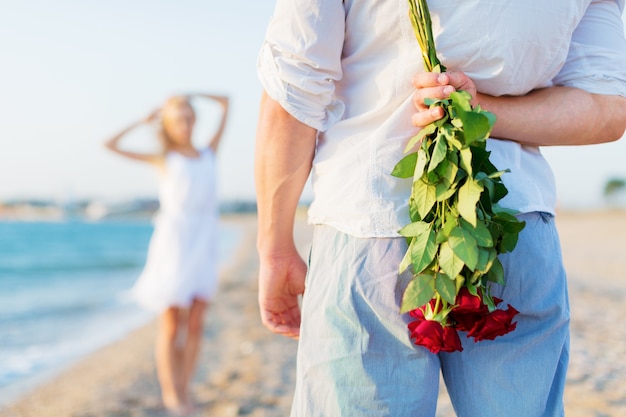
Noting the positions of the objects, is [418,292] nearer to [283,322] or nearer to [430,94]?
[430,94]

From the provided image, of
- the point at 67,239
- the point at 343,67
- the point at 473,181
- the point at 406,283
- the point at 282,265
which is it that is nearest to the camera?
the point at 473,181

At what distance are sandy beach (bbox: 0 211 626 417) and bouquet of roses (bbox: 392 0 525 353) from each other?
2.85 meters

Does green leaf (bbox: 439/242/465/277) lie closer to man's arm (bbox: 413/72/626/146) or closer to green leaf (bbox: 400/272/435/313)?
green leaf (bbox: 400/272/435/313)

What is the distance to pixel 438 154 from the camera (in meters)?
1.22

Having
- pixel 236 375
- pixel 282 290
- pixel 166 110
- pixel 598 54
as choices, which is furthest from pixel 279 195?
pixel 236 375

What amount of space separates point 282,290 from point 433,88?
0.64 meters

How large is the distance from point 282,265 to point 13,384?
5587 mm

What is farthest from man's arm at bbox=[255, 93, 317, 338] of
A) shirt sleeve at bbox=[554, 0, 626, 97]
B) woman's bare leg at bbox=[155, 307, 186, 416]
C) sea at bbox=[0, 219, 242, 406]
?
sea at bbox=[0, 219, 242, 406]

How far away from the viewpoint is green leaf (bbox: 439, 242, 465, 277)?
4.00 ft

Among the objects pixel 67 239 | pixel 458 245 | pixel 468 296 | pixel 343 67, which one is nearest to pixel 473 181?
pixel 458 245

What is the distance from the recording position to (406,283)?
131 cm

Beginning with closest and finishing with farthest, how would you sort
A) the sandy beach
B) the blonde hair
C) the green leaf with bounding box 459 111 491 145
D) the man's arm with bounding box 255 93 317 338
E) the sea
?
the green leaf with bounding box 459 111 491 145 → the man's arm with bounding box 255 93 317 338 → the sandy beach → the blonde hair → the sea

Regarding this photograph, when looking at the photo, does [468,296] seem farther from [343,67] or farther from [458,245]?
[343,67]

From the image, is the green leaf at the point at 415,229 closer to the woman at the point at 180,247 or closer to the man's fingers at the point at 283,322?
the man's fingers at the point at 283,322
